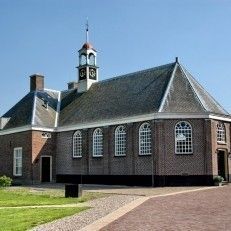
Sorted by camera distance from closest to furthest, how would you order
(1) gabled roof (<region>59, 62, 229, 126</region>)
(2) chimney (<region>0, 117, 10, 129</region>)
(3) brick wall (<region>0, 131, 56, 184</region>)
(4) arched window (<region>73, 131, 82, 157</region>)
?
(1) gabled roof (<region>59, 62, 229, 126</region>) → (4) arched window (<region>73, 131, 82, 157</region>) → (3) brick wall (<region>0, 131, 56, 184</region>) → (2) chimney (<region>0, 117, 10, 129</region>)

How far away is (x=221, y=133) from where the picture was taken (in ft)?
108

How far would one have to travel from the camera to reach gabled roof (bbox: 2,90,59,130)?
128ft

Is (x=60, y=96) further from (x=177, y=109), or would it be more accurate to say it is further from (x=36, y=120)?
(x=177, y=109)

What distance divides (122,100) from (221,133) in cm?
841

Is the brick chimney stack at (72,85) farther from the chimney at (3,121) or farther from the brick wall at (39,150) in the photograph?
the chimney at (3,121)

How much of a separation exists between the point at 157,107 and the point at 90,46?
1426 centimetres

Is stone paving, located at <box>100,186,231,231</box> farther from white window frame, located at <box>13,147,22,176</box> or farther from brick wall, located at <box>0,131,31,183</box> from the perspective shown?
white window frame, located at <box>13,147,22,176</box>

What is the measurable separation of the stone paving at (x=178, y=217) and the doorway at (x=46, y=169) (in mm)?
21796

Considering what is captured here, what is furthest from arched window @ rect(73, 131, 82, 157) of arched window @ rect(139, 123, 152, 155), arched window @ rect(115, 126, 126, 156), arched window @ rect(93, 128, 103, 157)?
arched window @ rect(139, 123, 152, 155)

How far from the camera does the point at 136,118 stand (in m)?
32.3

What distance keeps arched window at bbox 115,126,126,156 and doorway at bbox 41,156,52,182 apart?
8265 mm

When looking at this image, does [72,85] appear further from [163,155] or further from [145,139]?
[163,155]

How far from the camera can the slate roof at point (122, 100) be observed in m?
32.1

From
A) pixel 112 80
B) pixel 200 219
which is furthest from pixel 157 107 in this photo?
pixel 200 219
